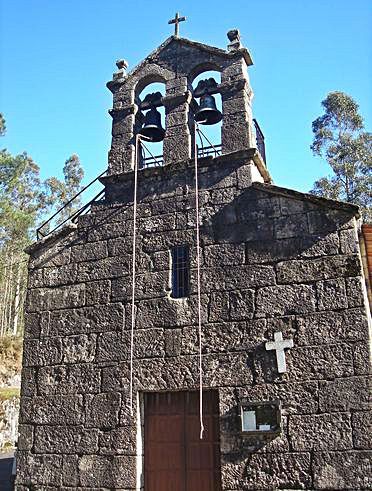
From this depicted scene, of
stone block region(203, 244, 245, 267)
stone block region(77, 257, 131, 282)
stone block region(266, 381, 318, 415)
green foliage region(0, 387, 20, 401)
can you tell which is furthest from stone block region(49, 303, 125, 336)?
green foliage region(0, 387, 20, 401)

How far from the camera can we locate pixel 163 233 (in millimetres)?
6699

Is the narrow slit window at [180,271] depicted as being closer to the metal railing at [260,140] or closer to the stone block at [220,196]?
the stone block at [220,196]

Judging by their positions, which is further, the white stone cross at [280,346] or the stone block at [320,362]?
the white stone cross at [280,346]

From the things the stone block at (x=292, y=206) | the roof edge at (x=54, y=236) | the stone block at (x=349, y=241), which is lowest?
the stone block at (x=349, y=241)

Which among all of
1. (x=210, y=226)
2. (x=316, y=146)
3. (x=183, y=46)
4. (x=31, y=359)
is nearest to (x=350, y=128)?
(x=316, y=146)

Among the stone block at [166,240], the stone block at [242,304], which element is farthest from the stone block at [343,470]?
the stone block at [166,240]

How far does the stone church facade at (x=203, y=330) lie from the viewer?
17.6ft

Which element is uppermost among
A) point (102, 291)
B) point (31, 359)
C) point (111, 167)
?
point (111, 167)

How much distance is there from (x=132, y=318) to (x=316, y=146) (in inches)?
687

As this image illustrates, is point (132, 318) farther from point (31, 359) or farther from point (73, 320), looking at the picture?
point (31, 359)

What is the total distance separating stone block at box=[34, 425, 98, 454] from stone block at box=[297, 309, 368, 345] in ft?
9.34

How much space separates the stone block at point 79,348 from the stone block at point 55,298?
466mm

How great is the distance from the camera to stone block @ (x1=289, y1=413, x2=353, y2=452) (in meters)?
5.14

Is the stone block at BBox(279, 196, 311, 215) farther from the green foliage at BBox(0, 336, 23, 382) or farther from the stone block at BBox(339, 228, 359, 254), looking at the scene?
the green foliage at BBox(0, 336, 23, 382)
